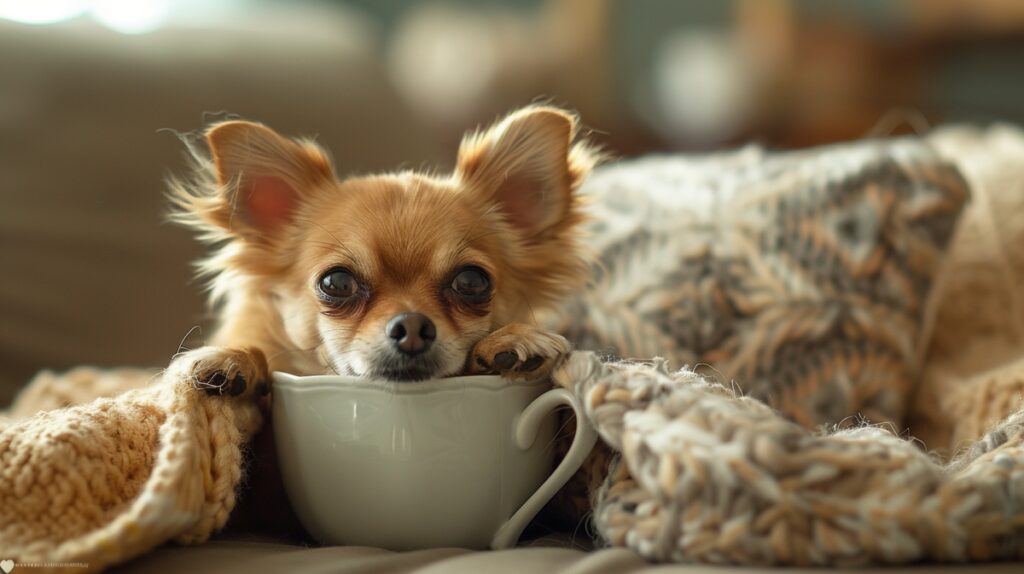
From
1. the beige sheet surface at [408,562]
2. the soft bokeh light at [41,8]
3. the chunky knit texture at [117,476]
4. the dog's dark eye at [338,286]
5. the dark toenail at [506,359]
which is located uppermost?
the soft bokeh light at [41,8]

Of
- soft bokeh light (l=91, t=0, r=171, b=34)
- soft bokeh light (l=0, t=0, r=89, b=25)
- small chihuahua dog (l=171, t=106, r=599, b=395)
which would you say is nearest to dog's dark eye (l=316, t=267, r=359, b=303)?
small chihuahua dog (l=171, t=106, r=599, b=395)

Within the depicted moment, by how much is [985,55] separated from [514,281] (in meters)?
4.00

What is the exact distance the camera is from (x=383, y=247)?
104 cm

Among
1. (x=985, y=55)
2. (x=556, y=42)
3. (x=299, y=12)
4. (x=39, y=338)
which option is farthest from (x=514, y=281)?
(x=985, y=55)

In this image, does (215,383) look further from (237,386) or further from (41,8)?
(41,8)

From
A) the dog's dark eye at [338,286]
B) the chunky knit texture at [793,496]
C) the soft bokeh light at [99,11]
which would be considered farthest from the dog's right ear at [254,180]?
the soft bokeh light at [99,11]

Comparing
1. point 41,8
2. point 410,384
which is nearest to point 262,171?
point 410,384

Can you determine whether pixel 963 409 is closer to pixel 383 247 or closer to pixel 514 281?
pixel 514 281

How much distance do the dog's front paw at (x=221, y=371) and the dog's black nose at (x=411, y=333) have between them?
0.54 feet

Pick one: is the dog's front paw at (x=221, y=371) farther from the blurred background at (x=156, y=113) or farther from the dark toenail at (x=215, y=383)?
the blurred background at (x=156, y=113)

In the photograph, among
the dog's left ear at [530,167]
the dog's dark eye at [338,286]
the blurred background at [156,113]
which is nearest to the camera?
the dog's dark eye at [338,286]

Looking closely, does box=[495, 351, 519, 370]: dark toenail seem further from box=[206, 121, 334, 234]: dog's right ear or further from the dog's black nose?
box=[206, 121, 334, 234]: dog's right ear

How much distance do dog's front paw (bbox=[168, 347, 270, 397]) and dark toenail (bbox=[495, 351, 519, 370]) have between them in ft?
0.94

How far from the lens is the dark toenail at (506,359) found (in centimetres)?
88
